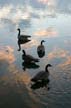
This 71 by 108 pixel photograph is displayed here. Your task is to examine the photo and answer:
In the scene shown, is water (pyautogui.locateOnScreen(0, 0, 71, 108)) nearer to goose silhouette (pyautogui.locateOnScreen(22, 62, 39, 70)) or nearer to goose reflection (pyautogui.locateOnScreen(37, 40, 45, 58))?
goose silhouette (pyautogui.locateOnScreen(22, 62, 39, 70))

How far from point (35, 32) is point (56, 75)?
14778 mm

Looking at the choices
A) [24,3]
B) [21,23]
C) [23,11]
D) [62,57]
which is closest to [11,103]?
[62,57]

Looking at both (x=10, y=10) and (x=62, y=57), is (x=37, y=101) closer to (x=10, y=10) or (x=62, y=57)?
(x=62, y=57)

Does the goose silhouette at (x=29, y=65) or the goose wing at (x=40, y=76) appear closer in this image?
the goose wing at (x=40, y=76)

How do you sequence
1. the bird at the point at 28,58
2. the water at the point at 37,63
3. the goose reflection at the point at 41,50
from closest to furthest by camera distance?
the water at the point at 37,63
the bird at the point at 28,58
the goose reflection at the point at 41,50

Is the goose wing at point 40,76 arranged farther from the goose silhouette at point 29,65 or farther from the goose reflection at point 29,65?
the goose silhouette at point 29,65

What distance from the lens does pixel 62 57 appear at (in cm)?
3061

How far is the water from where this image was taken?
22406 mm

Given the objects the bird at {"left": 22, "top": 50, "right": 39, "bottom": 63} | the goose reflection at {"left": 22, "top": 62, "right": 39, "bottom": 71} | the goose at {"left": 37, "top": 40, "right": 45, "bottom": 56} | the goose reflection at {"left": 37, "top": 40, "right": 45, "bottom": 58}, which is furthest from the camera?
the goose at {"left": 37, "top": 40, "right": 45, "bottom": 56}

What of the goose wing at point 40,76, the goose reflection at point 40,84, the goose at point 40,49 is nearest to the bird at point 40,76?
the goose wing at point 40,76

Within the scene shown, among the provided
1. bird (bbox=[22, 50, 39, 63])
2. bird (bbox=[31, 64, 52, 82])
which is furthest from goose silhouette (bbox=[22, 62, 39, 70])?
bird (bbox=[31, 64, 52, 82])

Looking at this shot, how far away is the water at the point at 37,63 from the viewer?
2241cm

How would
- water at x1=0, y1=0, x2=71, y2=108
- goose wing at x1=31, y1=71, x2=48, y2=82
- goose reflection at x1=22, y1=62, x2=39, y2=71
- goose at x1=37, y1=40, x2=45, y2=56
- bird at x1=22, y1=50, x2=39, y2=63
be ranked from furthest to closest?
goose at x1=37, y1=40, x2=45, y2=56 < bird at x1=22, y1=50, x2=39, y2=63 < goose reflection at x1=22, y1=62, x2=39, y2=71 < goose wing at x1=31, y1=71, x2=48, y2=82 < water at x1=0, y1=0, x2=71, y2=108

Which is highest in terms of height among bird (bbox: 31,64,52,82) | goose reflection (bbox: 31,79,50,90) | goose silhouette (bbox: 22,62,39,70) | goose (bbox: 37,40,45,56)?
goose (bbox: 37,40,45,56)
